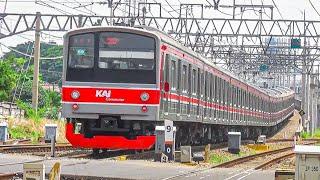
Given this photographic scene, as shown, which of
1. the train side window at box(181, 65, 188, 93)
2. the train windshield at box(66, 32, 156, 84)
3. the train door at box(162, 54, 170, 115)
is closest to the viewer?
the train windshield at box(66, 32, 156, 84)

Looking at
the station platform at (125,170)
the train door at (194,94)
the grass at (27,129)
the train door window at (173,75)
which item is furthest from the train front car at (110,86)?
the grass at (27,129)

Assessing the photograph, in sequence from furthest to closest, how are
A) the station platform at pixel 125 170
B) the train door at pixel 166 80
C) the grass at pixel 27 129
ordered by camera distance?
the grass at pixel 27 129 < the train door at pixel 166 80 < the station platform at pixel 125 170

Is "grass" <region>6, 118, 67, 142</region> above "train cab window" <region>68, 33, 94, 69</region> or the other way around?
the other way around

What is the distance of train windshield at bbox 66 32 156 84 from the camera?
19.4 meters

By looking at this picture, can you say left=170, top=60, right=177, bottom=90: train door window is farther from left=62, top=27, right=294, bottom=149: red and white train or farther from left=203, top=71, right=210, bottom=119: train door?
left=203, top=71, right=210, bottom=119: train door

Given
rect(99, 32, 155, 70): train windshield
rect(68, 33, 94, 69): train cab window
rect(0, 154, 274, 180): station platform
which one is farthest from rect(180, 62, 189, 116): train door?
rect(0, 154, 274, 180): station platform

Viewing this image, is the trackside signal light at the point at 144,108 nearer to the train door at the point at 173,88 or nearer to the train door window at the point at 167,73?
the train door window at the point at 167,73

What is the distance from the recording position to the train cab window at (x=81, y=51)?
19500mm

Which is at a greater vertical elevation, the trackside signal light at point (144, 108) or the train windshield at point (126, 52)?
the train windshield at point (126, 52)

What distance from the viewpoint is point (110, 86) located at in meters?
19.3

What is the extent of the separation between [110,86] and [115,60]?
0.68 meters

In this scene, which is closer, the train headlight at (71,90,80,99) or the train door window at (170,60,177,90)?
the train headlight at (71,90,80,99)

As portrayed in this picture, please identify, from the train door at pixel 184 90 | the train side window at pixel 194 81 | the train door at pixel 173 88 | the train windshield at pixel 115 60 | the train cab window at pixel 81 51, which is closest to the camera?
the train windshield at pixel 115 60

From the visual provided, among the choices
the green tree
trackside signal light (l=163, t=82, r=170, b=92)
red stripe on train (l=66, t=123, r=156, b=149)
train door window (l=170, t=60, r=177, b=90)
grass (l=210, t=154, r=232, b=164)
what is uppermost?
the green tree
